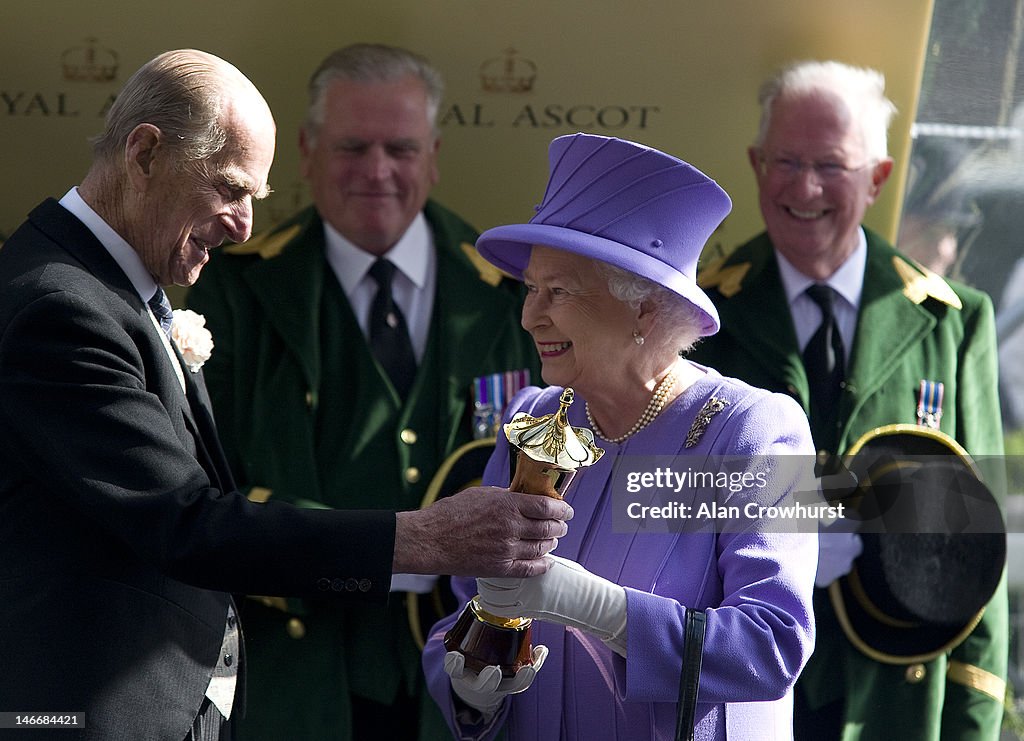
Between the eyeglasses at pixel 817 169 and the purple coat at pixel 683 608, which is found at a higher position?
the eyeglasses at pixel 817 169

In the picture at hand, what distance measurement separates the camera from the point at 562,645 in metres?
2.83

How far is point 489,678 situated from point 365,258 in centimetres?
186

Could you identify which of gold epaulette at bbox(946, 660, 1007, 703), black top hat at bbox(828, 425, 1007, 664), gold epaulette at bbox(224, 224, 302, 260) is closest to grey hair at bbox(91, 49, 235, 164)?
gold epaulette at bbox(224, 224, 302, 260)

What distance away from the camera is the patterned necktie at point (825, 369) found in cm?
403

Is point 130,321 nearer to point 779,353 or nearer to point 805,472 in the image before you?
point 805,472

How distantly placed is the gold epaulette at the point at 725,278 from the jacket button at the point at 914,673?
127 cm

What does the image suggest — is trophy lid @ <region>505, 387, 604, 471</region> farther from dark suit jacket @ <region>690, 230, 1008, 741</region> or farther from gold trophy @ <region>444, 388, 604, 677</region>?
dark suit jacket @ <region>690, 230, 1008, 741</region>

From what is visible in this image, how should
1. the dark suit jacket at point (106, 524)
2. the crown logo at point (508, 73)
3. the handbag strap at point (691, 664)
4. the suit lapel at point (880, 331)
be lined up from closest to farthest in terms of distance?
1. the dark suit jacket at point (106, 524)
2. the handbag strap at point (691, 664)
3. the suit lapel at point (880, 331)
4. the crown logo at point (508, 73)

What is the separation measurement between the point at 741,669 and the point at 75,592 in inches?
51.2

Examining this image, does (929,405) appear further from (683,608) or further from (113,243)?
(113,243)

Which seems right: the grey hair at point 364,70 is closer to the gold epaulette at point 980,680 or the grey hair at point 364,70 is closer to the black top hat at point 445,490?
the black top hat at point 445,490

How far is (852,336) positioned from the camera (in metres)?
4.16

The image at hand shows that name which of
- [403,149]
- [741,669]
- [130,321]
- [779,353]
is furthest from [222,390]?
[741,669]

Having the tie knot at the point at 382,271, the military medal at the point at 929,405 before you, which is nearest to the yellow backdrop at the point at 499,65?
the tie knot at the point at 382,271
